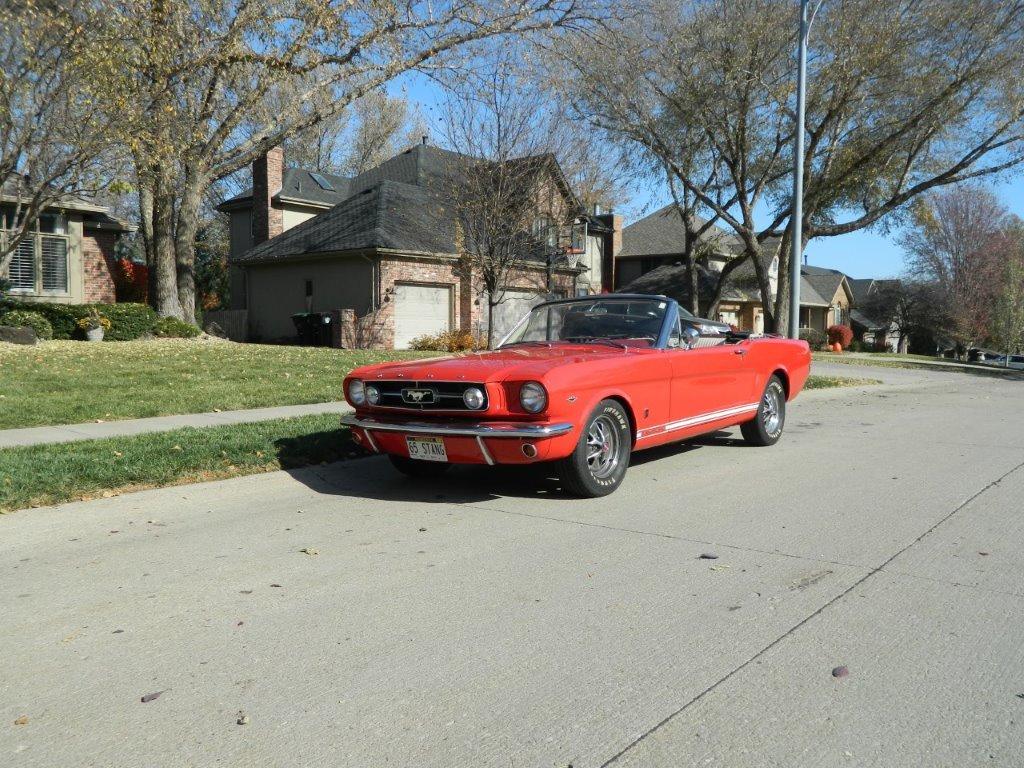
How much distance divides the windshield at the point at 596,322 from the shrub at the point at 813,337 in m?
41.3

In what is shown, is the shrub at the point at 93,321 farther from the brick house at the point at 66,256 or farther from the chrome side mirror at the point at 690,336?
the chrome side mirror at the point at 690,336

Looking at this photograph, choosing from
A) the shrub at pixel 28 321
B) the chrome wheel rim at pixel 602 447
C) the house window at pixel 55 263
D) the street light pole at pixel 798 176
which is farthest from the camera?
the house window at pixel 55 263

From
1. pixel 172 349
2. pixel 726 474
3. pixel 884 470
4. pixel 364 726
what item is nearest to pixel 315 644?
pixel 364 726

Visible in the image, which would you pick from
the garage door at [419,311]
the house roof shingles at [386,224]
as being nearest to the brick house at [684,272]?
the house roof shingles at [386,224]

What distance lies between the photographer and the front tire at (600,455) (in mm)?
6523

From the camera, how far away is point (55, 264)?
2406cm

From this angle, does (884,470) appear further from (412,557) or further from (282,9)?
(282,9)

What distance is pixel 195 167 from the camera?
2055cm

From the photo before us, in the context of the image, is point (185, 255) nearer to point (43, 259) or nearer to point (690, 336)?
point (43, 259)

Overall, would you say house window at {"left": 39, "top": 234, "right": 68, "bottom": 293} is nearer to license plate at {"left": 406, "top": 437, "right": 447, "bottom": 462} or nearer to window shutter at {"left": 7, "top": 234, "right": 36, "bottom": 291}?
window shutter at {"left": 7, "top": 234, "right": 36, "bottom": 291}

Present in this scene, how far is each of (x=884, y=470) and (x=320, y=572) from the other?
543 centimetres

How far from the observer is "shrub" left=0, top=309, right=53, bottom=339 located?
1967 centimetres

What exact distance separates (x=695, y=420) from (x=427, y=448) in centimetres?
266

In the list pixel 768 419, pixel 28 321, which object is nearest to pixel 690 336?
pixel 768 419
